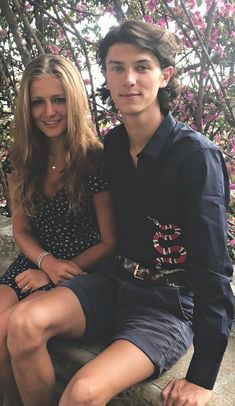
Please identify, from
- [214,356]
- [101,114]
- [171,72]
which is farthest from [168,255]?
[101,114]

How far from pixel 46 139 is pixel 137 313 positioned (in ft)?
2.93

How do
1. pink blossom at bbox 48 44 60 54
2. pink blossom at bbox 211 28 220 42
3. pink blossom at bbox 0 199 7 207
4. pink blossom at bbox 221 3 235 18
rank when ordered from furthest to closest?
pink blossom at bbox 0 199 7 207 < pink blossom at bbox 48 44 60 54 < pink blossom at bbox 211 28 220 42 < pink blossom at bbox 221 3 235 18

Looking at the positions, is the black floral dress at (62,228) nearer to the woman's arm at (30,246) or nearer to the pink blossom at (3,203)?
the woman's arm at (30,246)

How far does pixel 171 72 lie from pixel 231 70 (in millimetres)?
1109

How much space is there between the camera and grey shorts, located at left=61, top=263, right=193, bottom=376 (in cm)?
159

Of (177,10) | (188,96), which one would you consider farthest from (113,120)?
(177,10)

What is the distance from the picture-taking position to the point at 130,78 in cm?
167

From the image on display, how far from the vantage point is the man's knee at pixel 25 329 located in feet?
5.22

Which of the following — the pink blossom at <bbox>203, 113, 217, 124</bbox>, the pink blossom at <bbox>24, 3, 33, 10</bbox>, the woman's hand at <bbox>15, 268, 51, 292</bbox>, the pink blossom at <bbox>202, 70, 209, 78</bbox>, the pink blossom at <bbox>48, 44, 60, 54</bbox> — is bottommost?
the woman's hand at <bbox>15, 268, 51, 292</bbox>

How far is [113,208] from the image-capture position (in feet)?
6.67

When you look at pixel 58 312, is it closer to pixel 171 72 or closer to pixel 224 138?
pixel 171 72

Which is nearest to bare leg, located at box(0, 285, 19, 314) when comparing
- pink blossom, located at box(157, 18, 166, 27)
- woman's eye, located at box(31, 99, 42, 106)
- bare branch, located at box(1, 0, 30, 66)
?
woman's eye, located at box(31, 99, 42, 106)

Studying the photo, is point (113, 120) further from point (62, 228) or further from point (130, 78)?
point (130, 78)

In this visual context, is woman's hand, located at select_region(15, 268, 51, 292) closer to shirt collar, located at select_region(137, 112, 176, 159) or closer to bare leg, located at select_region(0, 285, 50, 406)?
bare leg, located at select_region(0, 285, 50, 406)
